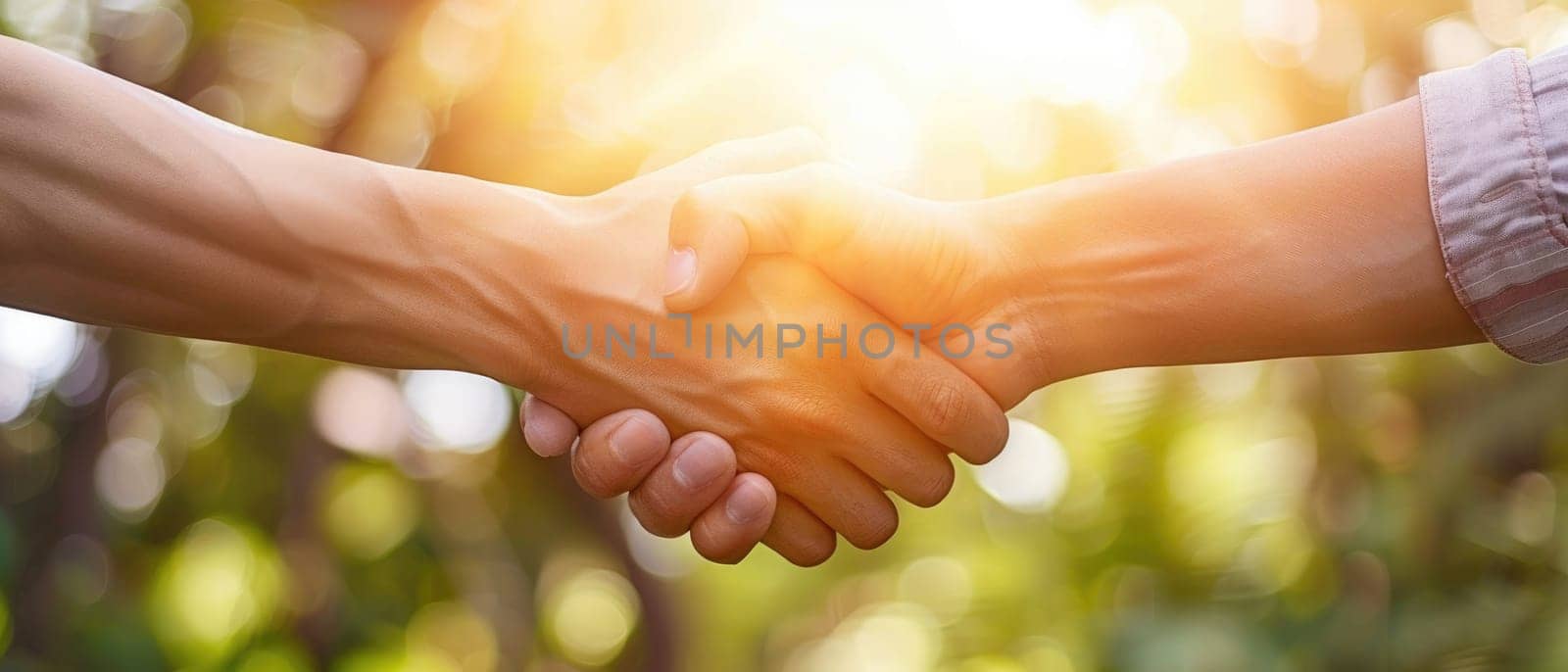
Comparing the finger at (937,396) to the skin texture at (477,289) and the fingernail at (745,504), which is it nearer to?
the skin texture at (477,289)

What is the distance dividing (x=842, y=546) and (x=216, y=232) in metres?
1.93

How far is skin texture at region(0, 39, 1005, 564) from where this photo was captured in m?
1.08

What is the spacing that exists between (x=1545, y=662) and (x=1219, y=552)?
0.62m

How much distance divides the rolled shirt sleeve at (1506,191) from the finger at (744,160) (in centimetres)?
78

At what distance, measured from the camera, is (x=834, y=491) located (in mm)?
1541

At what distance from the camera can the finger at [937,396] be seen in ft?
4.80

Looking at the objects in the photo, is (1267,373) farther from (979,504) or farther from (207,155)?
(207,155)

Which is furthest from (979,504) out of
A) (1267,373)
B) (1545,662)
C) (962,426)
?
(962,426)

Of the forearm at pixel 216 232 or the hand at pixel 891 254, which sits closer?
the forearm at pixel 216 232

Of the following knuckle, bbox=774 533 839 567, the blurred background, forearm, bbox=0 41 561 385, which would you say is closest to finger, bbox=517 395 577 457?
forearm, bbox=0 41 561 385

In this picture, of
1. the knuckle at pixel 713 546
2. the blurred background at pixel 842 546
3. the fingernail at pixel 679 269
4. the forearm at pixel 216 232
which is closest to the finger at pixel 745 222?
the fingernail at pixel 679 269

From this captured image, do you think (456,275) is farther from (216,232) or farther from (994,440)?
(994,440)

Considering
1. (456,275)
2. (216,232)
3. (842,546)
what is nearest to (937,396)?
(456,275)

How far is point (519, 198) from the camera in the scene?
144 centimetres
